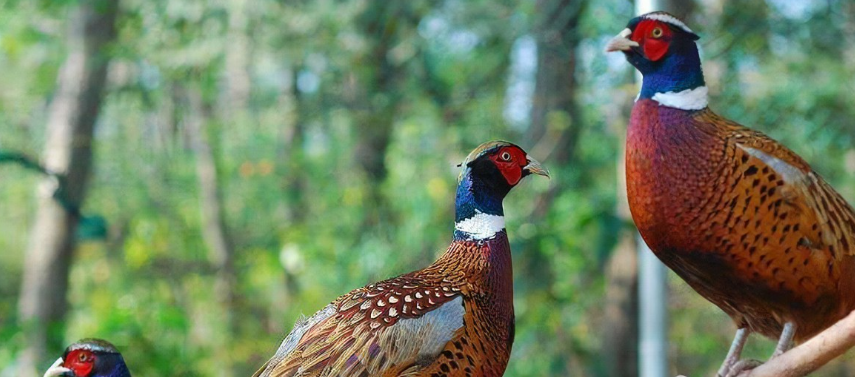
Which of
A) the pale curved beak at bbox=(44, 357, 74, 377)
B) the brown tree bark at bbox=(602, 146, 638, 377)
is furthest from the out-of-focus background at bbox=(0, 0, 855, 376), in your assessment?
the pale curved beak at bbox=(44, 357, 74, 377)

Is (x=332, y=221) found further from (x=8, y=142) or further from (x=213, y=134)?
(x=8, y=142)

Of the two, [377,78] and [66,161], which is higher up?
[377,78]

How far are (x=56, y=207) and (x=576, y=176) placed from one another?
5159 millimetres

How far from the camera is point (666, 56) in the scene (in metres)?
2.98

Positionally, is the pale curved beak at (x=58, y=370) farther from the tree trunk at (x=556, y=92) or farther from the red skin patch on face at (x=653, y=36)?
the tree trunk at (x=556, y=92)

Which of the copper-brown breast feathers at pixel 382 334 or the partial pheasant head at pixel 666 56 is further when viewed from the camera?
the partial pheasant head at pixel 666 56

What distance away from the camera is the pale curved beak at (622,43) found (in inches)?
115

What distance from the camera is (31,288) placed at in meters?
9.55

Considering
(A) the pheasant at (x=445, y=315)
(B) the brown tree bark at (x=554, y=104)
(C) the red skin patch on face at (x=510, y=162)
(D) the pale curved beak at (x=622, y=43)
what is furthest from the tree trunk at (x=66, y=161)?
(D) the pale curved beak at (x=622, y=43)

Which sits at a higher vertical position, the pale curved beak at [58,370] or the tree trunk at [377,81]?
the tree trunk at [377,81]

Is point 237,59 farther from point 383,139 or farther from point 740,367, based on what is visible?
point 740,367

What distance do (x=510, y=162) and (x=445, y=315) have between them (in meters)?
0.53

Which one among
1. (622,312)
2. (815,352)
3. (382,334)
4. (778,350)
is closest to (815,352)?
(815,352)

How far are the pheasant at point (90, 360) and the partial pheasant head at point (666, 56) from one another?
A: 95.1 inches
